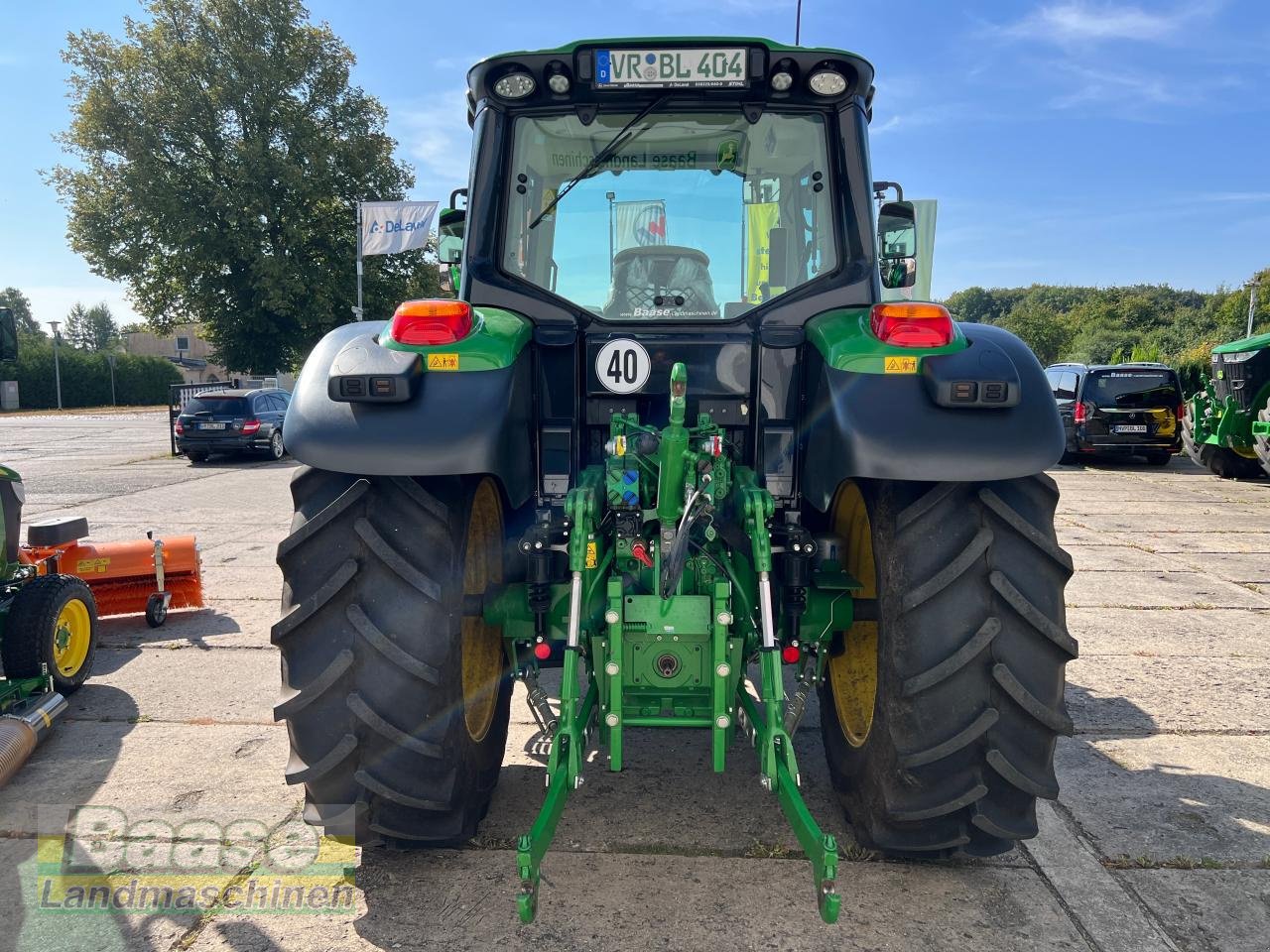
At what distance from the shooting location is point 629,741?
3.87m

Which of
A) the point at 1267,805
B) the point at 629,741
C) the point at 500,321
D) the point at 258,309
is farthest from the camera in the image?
the point at 258,309

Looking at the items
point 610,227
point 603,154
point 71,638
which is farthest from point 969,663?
point 71,638

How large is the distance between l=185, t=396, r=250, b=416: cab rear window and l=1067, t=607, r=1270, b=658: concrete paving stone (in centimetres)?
1698

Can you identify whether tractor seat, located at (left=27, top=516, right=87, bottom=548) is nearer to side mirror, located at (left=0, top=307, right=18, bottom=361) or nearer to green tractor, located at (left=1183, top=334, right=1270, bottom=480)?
side mirror, located at (left=0, top=307, right=18, bottom=361)

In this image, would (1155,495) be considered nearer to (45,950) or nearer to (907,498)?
(907,498)

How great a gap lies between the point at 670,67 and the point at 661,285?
2.49 feet

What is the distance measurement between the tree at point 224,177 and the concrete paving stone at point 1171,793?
33076 mm

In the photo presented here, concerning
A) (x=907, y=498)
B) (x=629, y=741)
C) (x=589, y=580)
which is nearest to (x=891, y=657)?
(x=907, y=498)

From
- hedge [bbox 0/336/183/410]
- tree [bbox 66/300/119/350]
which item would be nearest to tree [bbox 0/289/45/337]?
tree [bbox 66/300/119/350]

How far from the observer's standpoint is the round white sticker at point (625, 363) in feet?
10.3

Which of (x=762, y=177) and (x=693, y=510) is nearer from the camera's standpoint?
(x=693, y=510)

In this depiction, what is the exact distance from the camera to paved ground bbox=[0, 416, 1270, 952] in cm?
252

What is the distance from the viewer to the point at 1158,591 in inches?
271

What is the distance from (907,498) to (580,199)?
1701 millimetres
